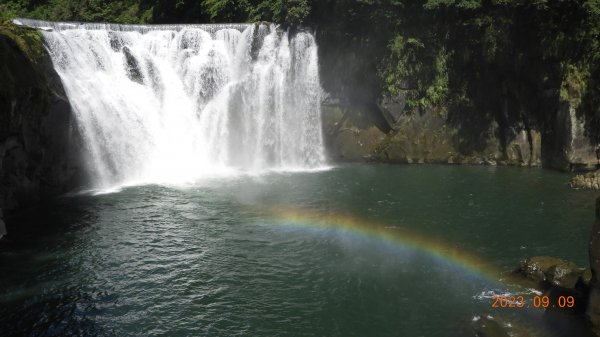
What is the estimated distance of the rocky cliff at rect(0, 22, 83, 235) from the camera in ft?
66.3

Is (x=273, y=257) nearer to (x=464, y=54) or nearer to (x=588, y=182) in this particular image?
(x=588, y=182)

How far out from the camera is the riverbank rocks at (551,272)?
12359 mm

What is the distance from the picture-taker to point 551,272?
43.0 feet

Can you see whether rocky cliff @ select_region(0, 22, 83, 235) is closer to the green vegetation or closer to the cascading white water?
the cascading white water

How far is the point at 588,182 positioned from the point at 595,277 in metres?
17.3

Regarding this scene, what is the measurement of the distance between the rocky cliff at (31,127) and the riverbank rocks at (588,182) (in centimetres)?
2563

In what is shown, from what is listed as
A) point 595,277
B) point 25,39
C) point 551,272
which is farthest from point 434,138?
point 25,39

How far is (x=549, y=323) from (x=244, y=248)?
9.60 metres

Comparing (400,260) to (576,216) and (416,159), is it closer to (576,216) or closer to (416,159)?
(576,216)

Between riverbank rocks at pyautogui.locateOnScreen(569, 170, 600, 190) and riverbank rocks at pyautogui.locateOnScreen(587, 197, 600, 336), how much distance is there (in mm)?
16750

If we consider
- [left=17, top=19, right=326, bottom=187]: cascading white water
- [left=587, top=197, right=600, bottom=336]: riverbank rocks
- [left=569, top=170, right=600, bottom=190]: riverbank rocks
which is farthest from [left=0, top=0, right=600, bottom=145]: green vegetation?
[left=587, top=197, right=600, bottom=336]: riverbank rocks

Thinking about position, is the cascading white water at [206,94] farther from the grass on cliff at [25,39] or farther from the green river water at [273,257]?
the green river water at [273,257]

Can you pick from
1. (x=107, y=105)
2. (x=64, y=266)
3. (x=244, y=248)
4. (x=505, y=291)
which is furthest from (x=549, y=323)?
(x=107, y=105)

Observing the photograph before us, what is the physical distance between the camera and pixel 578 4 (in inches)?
1057
